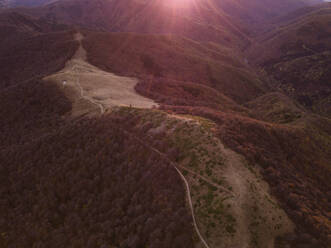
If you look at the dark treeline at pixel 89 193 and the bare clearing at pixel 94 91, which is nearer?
the dark treeline at pixel 89 193

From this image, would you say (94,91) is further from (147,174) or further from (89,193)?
(147,174)

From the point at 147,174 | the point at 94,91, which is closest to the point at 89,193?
the point at 147,174

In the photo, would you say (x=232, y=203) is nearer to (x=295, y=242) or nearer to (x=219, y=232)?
(x=219, y=232)

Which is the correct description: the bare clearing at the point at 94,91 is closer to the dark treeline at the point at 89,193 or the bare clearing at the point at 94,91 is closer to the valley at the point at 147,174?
the valley at the point at 147,174

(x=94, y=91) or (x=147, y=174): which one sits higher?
(x=147, y=174)

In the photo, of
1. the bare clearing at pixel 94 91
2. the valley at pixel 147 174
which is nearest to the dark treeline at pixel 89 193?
the valley at pixel 147 174
